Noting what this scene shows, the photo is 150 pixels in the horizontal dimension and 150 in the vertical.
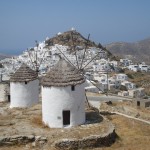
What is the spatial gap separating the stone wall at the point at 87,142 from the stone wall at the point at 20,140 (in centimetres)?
83

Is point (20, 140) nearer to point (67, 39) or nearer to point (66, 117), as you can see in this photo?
point (66, 117)

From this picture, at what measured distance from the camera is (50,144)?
1628cm

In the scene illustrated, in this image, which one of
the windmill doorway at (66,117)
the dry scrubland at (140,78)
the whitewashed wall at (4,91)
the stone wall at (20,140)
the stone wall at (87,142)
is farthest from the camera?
the dry scrubland at (140,78)

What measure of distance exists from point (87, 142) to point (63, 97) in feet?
10.7

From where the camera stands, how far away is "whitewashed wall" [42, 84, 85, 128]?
1886 centimetres

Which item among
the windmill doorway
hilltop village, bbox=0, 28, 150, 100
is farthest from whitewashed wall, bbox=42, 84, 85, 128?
hilltop village, bbox=0, 28, 150, 100

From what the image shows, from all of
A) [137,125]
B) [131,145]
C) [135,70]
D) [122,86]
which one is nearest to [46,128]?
[131,145]

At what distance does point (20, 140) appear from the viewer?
54.4 ft

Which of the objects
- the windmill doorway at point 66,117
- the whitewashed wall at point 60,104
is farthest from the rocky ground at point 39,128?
the windmill doorway at point 66,117

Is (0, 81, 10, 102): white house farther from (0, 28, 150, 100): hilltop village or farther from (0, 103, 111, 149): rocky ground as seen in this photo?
(0, 28, 150, 100): hilltop village

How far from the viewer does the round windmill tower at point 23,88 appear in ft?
80.5

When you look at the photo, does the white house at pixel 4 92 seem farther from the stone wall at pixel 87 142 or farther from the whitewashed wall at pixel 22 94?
the stone wall at pixel 87 142

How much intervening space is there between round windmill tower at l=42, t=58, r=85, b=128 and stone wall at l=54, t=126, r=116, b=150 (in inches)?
100

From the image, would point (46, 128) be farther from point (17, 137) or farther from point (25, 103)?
point (25, 103)
